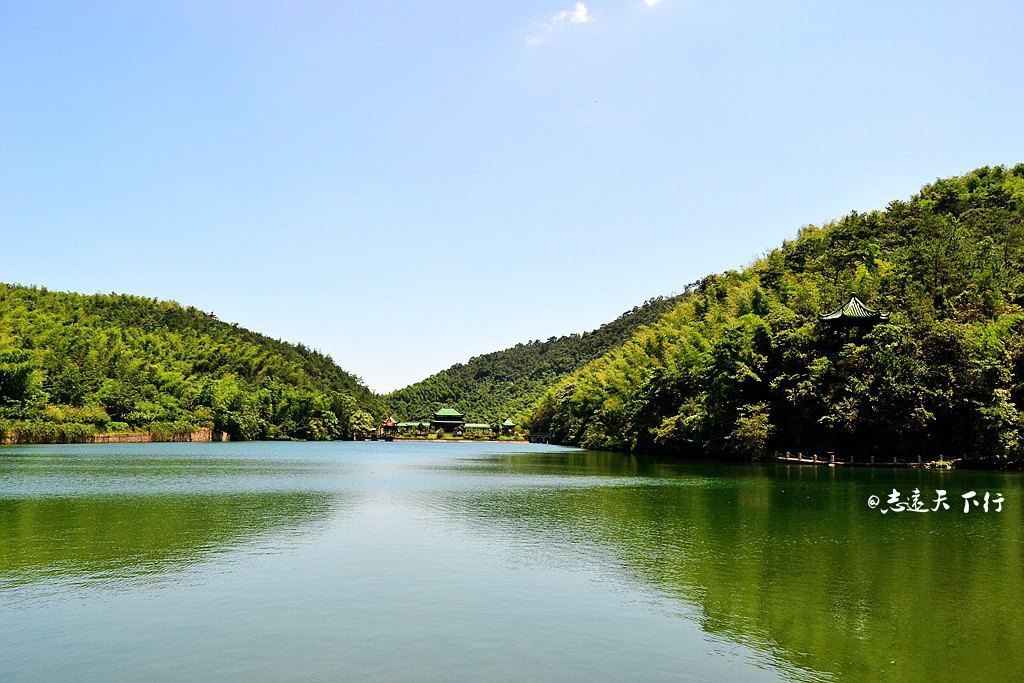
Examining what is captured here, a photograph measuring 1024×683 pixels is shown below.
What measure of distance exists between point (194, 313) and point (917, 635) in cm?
16888

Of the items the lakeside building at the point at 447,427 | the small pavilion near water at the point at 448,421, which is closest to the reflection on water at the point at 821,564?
the lakeside building at the point at 447,427

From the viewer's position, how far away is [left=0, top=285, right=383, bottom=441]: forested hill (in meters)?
80.9

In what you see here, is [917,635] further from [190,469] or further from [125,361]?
[125,361]

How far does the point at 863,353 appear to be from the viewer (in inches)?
1795

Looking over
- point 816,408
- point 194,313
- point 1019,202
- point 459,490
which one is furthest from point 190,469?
point 194,313

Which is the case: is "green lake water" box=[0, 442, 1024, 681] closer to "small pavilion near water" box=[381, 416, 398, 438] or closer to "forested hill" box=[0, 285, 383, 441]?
"forested hill" box=[0, 285, 383, 441]

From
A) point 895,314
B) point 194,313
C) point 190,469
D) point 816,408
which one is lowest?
point 190,469

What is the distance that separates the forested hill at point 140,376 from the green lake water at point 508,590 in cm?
6423

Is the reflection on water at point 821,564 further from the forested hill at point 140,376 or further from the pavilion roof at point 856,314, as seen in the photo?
the forested hill at point 140,376

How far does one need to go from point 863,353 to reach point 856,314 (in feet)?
12.7

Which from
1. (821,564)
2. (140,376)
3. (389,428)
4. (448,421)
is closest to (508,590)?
(821,564)

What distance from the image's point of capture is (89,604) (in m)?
11.2

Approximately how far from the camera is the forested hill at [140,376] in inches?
3184

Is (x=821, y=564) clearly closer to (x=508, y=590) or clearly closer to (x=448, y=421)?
(x=508, y=590)
